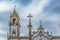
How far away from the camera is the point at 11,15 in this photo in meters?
37.9

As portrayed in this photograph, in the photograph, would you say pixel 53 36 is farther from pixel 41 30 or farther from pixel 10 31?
pixel 10 31

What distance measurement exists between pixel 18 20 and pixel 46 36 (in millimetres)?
4858

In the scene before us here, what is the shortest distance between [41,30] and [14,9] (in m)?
5.23

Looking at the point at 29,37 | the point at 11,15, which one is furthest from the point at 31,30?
the point at 11,15

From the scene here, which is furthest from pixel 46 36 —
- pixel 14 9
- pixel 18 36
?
pixel 14 9

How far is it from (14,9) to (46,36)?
6375mm

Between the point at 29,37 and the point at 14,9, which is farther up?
the point at 14,9

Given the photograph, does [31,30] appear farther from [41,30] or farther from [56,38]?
[56,38]

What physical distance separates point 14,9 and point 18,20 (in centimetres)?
182

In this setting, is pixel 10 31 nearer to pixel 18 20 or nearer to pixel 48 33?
pixel 18 20

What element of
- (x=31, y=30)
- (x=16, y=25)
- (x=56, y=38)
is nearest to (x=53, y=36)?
(x=56, y=38)

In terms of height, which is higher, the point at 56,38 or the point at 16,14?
the point at 16,14

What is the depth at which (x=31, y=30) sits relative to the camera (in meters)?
37.0

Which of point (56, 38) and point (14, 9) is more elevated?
point (14, 9)
